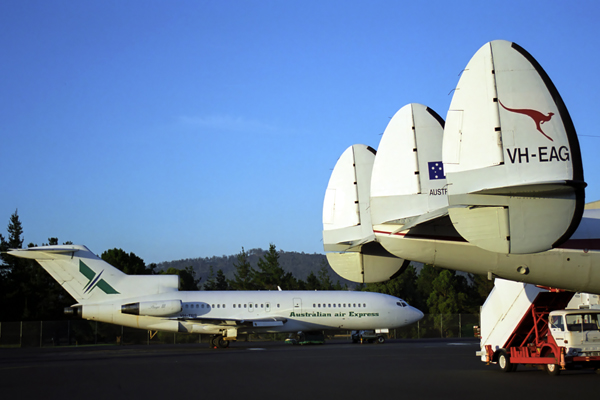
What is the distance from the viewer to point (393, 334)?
169 feet

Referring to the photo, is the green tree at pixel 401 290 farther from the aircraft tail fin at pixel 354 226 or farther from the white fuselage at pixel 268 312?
the aircraft tail fin at pixel 354 226

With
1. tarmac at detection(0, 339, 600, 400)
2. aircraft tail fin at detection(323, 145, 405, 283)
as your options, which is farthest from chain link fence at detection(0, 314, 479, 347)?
aircraft tail fin at detection(323, 145, 405, 283)

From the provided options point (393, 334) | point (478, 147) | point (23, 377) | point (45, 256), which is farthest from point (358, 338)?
point (478, 147)

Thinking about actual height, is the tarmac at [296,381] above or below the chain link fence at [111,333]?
above

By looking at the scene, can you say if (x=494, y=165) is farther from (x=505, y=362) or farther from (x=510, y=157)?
(x=505, y=362)

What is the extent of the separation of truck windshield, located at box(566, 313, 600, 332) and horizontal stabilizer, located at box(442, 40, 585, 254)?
22.6ft

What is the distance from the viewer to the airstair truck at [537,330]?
14.8m

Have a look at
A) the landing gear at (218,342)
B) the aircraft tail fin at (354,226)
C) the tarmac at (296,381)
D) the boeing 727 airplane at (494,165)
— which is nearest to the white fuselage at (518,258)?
the boeing 727 airplane at (494,165)

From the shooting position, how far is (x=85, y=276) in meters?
33.5

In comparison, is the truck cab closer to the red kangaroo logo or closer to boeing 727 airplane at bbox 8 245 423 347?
the red kangaroo logo

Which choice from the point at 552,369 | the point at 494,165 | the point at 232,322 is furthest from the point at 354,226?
the point at 232,322

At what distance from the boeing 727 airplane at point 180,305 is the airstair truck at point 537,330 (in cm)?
1902

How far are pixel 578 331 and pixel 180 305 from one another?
23.6 metres

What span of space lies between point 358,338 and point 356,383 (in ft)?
86.7
